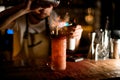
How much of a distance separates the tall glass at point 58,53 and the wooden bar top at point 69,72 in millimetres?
84

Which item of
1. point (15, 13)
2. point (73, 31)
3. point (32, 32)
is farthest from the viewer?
point (32, 32)

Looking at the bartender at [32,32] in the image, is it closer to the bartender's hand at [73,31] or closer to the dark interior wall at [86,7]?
the dark interior wall at [86,7]

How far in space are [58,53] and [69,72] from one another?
257 mm

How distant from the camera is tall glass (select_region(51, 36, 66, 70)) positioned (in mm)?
2363

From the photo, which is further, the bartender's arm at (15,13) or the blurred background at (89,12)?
the blurred background at (89,12)

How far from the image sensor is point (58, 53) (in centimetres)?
238

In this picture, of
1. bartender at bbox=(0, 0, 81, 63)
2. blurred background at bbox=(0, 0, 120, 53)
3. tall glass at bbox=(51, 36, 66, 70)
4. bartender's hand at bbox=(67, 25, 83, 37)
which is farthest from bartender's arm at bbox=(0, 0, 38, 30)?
blurred background at bbox=(0, 0, 120, 53)

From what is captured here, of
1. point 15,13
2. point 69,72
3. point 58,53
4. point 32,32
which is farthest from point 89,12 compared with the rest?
point 15,13

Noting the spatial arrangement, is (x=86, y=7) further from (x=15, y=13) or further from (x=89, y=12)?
(x=15, y=13)

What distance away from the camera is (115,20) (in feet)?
18.1

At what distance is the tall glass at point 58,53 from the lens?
236cm

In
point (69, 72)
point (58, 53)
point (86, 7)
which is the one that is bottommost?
point (69, 72)

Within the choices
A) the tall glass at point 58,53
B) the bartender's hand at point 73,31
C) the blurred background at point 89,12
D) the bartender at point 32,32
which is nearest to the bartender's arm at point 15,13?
the tall glass at point 58,53

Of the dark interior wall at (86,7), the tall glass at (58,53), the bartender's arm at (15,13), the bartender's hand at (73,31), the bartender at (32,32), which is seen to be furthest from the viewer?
the dark interior wall at (86,7)
